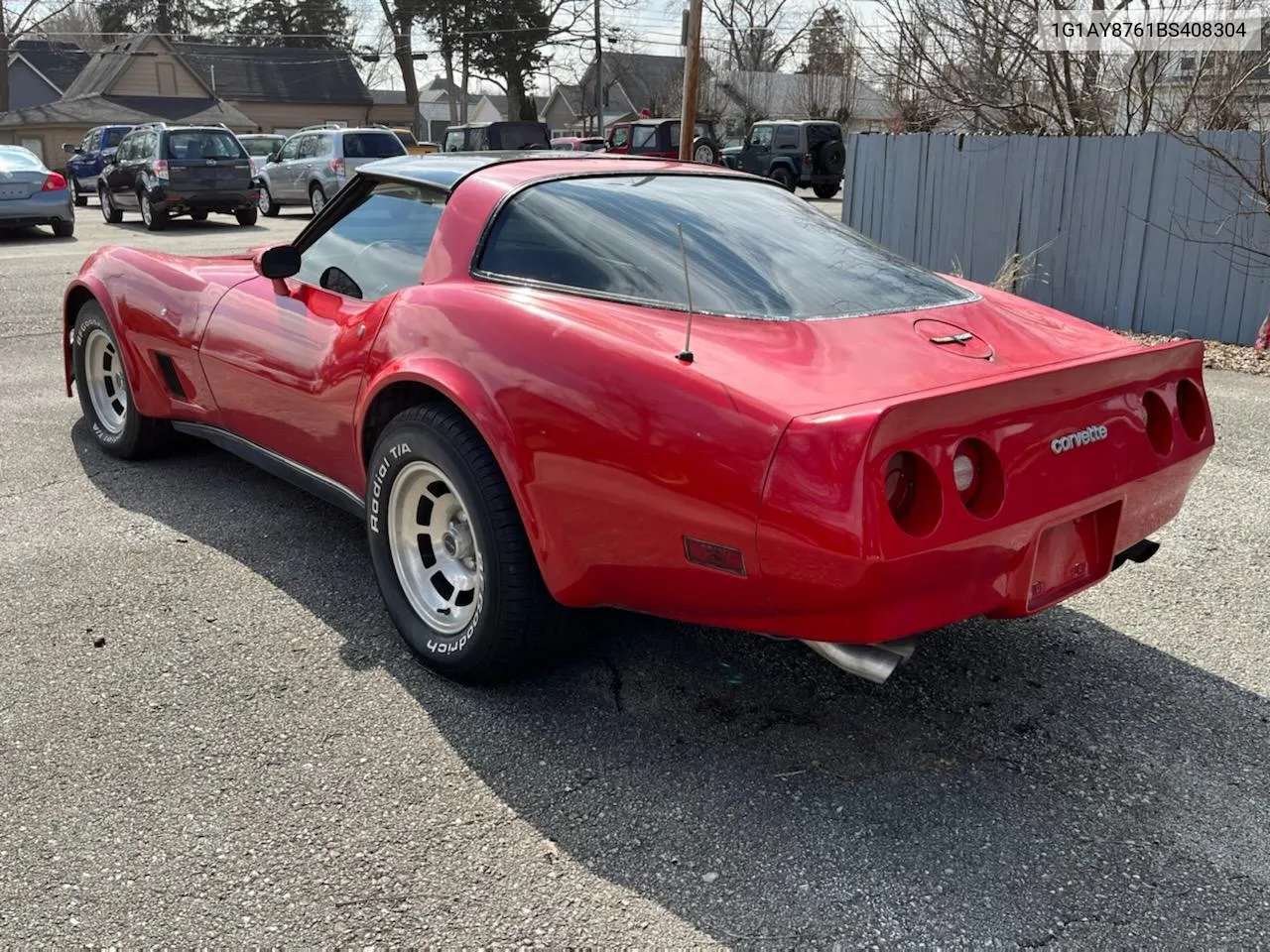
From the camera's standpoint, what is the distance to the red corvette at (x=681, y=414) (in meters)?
2.32

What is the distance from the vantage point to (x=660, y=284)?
292cm

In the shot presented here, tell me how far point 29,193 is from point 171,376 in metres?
13.2

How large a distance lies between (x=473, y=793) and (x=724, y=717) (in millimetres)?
707

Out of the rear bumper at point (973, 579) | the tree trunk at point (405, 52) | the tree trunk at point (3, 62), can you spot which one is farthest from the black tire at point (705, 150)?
the tree trunk at point (3, 62)

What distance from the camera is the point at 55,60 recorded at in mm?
59375

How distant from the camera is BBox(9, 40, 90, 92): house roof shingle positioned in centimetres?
5834

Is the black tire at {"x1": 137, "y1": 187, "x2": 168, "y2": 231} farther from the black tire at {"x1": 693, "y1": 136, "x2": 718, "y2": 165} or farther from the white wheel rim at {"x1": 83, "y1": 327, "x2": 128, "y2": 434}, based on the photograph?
the white wheel rim at {"x1": 83, "y1": 327, "x2": 128, "y2": 434}

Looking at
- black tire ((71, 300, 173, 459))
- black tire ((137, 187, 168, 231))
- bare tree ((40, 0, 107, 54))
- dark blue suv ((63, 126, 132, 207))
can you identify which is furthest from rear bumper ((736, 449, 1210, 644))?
bare tree ((40, 0, 107, 54))

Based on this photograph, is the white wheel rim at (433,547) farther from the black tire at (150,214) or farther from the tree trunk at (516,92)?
the tree trunk at (516,92)

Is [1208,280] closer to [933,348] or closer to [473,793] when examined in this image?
[933,348]

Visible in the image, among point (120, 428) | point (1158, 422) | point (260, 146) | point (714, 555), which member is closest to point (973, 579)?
point (714, 555)

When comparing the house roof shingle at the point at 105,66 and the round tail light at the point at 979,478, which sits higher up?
the house roof shingle at the point at 105,66

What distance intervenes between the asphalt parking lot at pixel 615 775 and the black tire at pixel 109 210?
17.1 metres

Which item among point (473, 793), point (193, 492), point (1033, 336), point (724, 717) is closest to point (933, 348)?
point (1033, 336)
